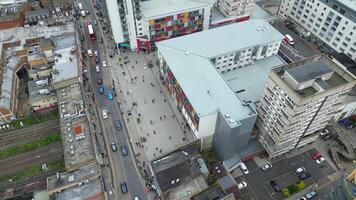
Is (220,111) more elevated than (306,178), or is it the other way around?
(220,111)

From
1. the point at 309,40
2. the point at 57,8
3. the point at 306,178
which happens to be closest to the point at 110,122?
the point at 306,178

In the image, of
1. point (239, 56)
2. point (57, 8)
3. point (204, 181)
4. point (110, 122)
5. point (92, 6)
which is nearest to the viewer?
point (204, 181)

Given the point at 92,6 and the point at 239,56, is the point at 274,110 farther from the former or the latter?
the point at 92,6

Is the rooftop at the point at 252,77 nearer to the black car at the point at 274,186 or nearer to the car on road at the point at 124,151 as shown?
the black car at the point at 274,186

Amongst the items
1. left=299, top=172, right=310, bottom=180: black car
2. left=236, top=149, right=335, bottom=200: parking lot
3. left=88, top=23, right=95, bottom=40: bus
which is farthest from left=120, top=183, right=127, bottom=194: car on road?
left=88, top=23, right=95, bottom=40: bus

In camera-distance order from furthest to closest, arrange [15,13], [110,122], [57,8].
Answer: [57,8]
[15,13]
[110,122]

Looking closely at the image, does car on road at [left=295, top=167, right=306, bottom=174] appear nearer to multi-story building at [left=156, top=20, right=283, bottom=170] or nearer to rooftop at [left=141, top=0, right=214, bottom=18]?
multi-story building at [left=156, top=20, right=283, bottom=170]

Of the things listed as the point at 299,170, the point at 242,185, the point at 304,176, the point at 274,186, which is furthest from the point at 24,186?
the point at 304,176
